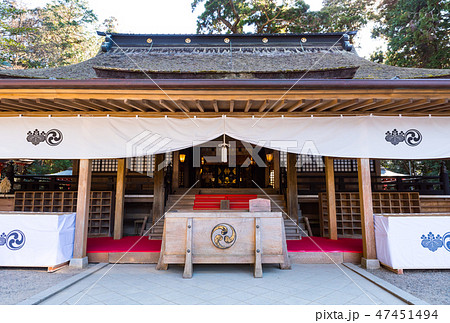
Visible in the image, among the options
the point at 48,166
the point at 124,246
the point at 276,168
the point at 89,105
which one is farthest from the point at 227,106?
the point at 48,166

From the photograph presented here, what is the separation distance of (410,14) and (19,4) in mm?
28502

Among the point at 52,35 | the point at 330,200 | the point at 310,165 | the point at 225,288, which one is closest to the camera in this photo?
the point at 225,288

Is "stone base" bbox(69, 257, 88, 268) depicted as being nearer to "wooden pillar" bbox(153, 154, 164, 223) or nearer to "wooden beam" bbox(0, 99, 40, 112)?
"wooden pillar" bbox(153, 154, 164, 223)

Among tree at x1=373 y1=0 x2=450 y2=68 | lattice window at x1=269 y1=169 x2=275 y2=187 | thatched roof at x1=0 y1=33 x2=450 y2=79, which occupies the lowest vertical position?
lattice window at x1=269 y1=169 x2=275 y2=187

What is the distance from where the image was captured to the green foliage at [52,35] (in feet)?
58.8

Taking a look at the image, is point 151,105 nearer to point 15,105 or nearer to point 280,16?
point 15,105

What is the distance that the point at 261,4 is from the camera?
57.1 ft

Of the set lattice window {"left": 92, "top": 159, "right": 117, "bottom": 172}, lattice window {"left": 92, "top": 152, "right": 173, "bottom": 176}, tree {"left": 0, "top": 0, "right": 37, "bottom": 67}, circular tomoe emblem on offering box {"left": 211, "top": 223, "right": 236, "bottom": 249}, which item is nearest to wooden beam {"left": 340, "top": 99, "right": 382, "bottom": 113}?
circular tomoe emblem on offering box {"left": 211, "top": 223, "right": 236, "bottom": 249}

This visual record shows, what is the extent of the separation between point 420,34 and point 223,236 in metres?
16.8

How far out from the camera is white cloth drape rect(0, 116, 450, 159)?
5.08 meters

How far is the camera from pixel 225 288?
385 centimetres

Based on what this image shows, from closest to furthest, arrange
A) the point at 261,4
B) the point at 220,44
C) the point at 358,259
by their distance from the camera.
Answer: the point at 358,259, the point at 220,44, the point at 261,4
